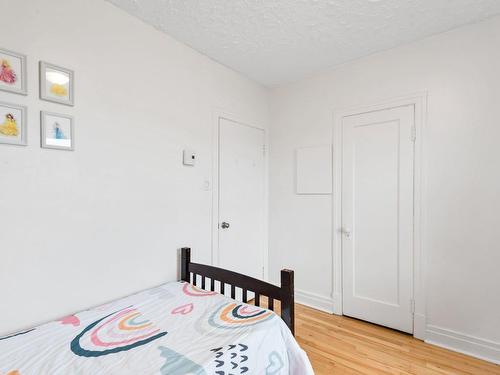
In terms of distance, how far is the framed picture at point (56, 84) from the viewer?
4.70 feet

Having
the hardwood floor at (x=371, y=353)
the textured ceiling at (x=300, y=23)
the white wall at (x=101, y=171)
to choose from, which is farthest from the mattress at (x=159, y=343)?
the textured ceiling at (x=300, y=23)

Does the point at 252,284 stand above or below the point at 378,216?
below

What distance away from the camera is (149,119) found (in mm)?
1942

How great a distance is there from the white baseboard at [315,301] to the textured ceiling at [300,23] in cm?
240

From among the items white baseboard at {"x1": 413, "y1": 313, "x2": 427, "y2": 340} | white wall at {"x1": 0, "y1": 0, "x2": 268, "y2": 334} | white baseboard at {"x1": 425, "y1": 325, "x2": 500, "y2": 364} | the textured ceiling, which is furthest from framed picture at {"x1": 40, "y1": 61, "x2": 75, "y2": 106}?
white baseboard at {"x1": 425, "y1": 325, "x2": 500, "y2": 364}

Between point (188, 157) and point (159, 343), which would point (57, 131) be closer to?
point (188, 157)

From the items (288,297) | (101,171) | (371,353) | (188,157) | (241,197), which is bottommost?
(371,353)

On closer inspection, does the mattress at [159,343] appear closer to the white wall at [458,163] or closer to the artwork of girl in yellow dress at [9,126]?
the artwork of girl in yellow dress at [9,126]

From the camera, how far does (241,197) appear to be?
2.81m

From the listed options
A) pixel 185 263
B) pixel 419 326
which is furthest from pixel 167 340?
pixel 419 326

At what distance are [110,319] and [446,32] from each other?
10.2 feet

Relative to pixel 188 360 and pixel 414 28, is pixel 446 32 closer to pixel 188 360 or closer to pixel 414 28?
pixel 414 28

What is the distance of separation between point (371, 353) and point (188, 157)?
2115 mm

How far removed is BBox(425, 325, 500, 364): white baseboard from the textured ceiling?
237 cm
